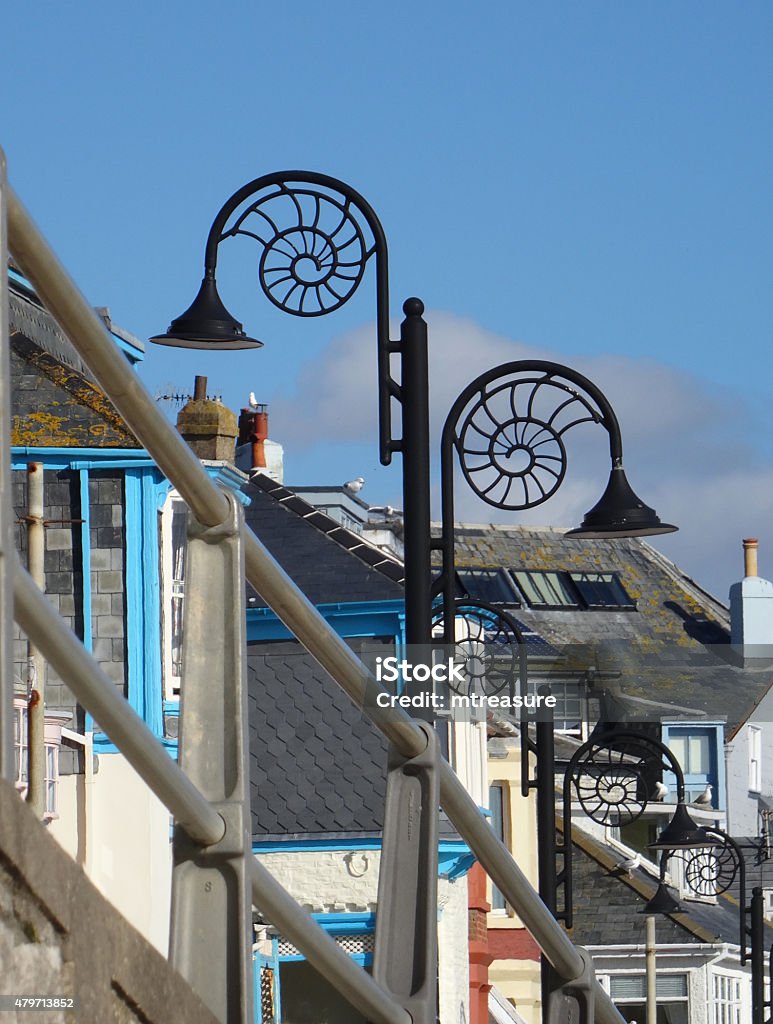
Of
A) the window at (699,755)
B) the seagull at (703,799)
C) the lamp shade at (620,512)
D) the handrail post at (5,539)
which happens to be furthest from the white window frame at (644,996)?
the handrail post at (5,539)

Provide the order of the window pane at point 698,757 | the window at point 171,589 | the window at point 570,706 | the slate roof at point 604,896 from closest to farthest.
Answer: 1. the window at point 171,589
2. the window at point 570,706
3. the slate roof at point 604,896
4. the window pane at point 698,757

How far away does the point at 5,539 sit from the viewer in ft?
7.24

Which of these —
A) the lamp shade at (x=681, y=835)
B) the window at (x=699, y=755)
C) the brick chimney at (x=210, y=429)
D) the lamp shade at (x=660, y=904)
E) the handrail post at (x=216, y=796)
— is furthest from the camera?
the window at (x=699, y=755)

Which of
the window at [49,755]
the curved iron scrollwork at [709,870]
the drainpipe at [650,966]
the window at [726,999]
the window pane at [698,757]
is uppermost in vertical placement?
the window at [49,755]

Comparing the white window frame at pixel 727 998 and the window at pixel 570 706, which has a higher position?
the window at pixel 570 706

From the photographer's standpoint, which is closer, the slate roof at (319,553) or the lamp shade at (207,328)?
the lamp shade at (207,328)

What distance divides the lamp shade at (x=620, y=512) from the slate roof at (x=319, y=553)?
11002 millimetres

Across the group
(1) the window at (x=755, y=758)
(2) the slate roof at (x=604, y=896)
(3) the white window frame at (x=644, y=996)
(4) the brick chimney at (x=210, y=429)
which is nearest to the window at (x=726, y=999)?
(3) the white window frame at (x=644, y=996)

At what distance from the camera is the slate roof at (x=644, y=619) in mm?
64625

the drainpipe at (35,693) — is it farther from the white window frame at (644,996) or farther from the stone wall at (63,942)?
the white window frame at (644,996)

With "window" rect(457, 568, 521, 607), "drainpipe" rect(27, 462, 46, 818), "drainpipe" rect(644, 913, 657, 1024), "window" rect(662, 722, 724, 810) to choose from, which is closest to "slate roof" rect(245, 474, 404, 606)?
"drainpipe" rect(27, 462, 46, 818)

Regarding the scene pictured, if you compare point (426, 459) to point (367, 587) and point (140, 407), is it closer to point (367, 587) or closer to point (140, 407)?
point (140, 407)

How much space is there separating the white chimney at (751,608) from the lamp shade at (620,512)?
5578cm

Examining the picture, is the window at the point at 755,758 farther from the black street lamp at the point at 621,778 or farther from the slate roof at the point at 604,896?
the black street lamp at the point at 621,778
